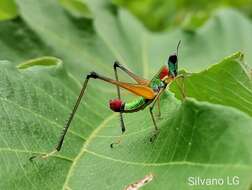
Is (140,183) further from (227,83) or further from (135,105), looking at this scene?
(135,105)

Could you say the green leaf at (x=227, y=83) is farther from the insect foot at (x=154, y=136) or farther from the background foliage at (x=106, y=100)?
the insect foot at (x=154, y=136)

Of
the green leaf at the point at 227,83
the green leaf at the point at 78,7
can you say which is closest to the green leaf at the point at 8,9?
the green leaf at the point at 78,7

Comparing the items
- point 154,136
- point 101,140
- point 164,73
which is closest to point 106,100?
point 164,73

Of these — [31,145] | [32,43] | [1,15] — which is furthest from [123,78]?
[31,145]

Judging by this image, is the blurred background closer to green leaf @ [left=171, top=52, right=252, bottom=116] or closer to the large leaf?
the large leaf

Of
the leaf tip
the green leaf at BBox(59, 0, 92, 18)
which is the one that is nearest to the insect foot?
the leaf tip

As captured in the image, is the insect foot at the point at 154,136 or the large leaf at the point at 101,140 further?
the insect foot at the point at 154,136

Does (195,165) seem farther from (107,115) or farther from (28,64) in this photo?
(28,64)
